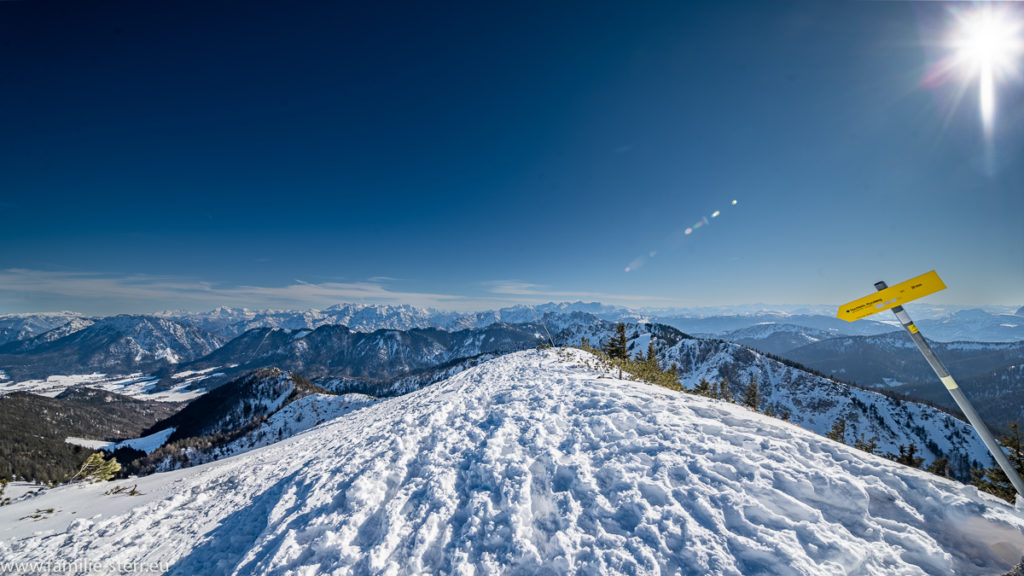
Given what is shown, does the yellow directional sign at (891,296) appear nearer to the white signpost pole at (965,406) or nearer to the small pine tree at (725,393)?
the white signpost pole at (965,406)

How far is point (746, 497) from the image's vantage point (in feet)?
17.1

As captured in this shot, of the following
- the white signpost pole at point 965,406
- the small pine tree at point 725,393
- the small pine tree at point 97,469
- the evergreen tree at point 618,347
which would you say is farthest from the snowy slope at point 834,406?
the small pine tree at point 97,469

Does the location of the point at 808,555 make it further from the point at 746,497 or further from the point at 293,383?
the point at 293,383

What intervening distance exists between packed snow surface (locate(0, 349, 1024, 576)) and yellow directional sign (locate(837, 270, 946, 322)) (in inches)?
112

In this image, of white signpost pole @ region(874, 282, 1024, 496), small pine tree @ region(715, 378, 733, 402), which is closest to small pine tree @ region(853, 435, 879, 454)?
small pine tree @ region(715, 378, 733, 402)

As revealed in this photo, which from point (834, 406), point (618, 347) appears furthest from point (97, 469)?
point (834, 406)

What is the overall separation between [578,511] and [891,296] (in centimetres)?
560

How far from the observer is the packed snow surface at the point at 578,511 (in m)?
4.50

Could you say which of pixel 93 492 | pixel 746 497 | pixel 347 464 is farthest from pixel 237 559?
pixel 93 492

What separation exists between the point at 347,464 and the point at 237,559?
2.49 metres

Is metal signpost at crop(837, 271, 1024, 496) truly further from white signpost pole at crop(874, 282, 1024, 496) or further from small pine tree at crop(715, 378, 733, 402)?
small pine tree at crop(715, 378, 733, 402)

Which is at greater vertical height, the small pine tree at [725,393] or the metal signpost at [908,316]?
the metal signpost at [908,316]

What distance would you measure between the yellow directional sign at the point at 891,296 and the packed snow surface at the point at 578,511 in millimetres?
2838

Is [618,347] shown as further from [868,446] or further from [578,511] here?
[578,511]
